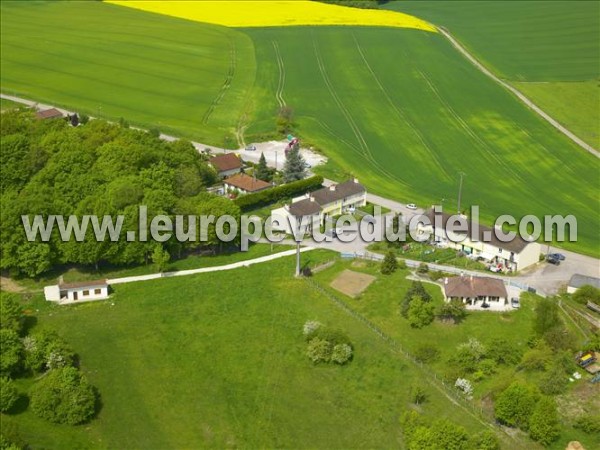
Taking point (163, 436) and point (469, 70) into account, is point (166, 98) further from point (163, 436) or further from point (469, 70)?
point (163, 436)

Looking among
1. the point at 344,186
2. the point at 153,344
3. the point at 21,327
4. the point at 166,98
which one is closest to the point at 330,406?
the point at 153,344

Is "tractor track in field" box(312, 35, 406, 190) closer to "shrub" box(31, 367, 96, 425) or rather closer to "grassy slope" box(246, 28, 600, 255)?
"grassy slope" box(246, 28, 600, 255)

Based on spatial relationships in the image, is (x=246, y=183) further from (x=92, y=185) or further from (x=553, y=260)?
(x=553, y=260)

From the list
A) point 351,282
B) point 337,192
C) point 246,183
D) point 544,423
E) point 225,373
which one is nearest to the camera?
point 544,423

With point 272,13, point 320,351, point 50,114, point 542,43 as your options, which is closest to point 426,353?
point 320,351

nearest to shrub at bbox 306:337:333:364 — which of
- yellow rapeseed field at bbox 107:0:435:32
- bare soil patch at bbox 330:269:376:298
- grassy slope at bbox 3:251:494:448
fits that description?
grassy slope at bbox 3:251:494:448
